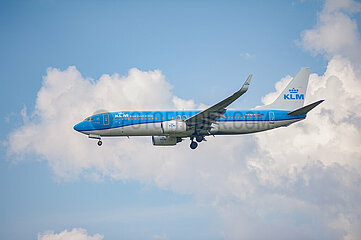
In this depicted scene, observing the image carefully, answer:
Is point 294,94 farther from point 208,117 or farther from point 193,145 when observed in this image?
point 193,145

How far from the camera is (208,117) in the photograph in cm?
4547

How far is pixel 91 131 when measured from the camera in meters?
48.2

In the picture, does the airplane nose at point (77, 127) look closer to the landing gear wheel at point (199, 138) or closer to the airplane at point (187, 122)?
the airplane at point (187, 122)

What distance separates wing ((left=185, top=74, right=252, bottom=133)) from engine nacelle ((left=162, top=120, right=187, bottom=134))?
29.1 inches

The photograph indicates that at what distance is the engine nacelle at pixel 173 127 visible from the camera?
147 ft

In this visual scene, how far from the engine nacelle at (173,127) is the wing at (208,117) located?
2.43 feet

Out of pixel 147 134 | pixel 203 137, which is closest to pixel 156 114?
pixel 147 134

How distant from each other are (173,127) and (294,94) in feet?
59.7

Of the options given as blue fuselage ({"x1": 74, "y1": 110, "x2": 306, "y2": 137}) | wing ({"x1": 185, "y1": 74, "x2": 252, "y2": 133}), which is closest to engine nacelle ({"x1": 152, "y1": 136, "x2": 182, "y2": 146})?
blue fuselage ({"x1": 74, "y1": 110, "x2": 306, "y2": 137})

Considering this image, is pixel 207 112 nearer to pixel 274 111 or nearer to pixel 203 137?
pixel 203 137

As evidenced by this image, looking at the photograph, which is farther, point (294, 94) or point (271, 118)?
point (294, 94)

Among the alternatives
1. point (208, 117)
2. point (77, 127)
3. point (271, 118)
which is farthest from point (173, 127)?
point (271, 118)

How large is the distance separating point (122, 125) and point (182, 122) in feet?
24.1

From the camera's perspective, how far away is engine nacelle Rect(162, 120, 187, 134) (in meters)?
44.9
